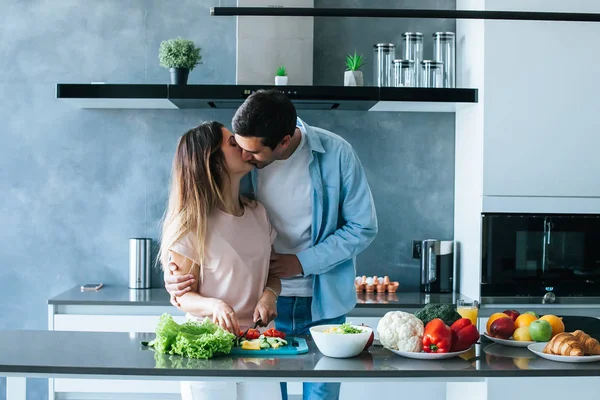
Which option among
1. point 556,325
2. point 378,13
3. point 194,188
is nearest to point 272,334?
point 194,188

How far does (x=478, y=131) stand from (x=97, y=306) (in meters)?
1.97

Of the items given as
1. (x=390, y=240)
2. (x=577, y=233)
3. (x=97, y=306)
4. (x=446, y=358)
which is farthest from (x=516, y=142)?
(x=97, y=306)

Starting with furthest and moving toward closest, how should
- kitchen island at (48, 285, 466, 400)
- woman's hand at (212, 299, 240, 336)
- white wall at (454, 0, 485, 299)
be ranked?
white wall at (454, 0, 485, 299) → kitchen island at (48, 285, 466, 400) → woman's hand at (212, 299, 240, 336)

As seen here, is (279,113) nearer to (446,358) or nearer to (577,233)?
(446,358)

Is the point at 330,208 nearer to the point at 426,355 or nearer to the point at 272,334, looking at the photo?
the point at 272,334

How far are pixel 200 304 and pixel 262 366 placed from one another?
401 millimetres

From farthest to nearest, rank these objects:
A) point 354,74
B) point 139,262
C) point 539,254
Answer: point 139,262, point 354,74, point 539,254

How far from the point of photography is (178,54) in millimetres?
3750

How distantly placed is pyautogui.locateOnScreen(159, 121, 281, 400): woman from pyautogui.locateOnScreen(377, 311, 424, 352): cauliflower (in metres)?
0.40

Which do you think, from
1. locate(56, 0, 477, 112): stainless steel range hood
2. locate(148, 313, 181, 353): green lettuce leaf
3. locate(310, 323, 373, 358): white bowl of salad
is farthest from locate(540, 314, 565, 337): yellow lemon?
locate(56, 0, 477, 112): stainless steel range hood

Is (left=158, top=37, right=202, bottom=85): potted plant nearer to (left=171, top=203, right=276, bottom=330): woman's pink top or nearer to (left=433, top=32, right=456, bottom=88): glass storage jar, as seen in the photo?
(left=433, top=32, right=456, bottom=88): glass storage jar

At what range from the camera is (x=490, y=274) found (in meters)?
3.68

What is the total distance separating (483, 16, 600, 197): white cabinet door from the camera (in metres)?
3.64

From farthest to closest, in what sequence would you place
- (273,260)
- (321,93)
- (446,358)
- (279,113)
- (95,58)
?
(95,58) → (321,93) → (273,260) → (279,113) → (446,358)
